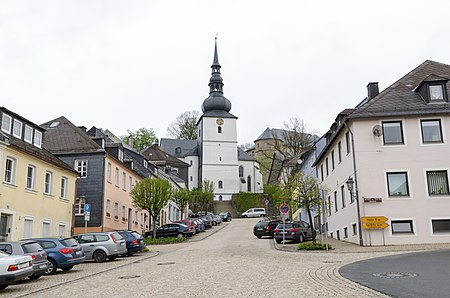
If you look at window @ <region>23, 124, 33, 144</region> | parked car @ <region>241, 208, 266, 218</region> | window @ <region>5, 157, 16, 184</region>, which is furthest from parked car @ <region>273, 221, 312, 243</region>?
parked car @ <region>241, 208, 266, 218</region>

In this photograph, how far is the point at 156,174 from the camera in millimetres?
54531

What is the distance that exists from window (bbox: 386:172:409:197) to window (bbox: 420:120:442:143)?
2336 millimetres

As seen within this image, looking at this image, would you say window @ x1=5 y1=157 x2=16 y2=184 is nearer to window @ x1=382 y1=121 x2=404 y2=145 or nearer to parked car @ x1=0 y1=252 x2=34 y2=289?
parked car @ x1=0 y1=252 x2=34 y2=289

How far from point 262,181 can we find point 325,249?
80534 mm

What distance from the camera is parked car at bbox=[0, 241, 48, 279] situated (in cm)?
1522

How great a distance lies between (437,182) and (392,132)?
3.49m

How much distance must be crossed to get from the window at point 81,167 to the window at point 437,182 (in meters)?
24.5

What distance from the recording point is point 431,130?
1043 inches

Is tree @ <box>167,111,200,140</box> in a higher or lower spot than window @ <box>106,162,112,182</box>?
higher

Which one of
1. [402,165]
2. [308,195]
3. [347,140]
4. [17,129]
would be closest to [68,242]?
[17,129]

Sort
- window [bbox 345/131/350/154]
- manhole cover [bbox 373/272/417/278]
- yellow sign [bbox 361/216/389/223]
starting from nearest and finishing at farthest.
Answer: manhole cover [bbox 373/272/417/278] < yellow sign [bbox 361/216/389/223] < window [bbox 345/131/350/154]

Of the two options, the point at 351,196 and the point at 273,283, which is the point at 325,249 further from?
the point at 273,283

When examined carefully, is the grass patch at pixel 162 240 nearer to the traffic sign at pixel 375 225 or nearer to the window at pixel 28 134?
the window at pixel 28 134

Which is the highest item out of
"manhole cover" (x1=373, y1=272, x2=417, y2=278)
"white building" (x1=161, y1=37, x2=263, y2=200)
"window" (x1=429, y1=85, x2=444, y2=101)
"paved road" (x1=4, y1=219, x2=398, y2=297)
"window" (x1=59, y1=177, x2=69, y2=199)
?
"white building" (x1=161, y1=37, x2=263, y2=200)
